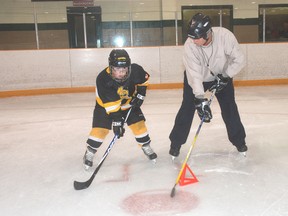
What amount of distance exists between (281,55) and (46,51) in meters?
3.86

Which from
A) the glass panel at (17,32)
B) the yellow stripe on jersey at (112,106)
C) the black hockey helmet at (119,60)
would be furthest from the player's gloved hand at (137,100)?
the glass panel at (17,32)

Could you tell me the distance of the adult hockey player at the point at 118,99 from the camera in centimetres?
220

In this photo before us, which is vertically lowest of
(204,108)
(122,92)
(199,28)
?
(204,108)

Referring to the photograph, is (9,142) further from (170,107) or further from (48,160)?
(170,107)

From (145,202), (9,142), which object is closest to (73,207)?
(145,202)

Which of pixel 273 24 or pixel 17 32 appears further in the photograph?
pixel 273 24

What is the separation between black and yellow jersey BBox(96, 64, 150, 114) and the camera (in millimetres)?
2258

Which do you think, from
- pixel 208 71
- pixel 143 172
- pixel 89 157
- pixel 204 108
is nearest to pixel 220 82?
pixel 208 71

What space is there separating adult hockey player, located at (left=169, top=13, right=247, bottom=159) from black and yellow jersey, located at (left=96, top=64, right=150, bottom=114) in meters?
0.30

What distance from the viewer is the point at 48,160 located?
2.70 m

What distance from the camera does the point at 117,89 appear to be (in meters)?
2.30

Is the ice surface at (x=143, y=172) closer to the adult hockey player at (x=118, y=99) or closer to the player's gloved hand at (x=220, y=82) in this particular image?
the adult hockey player at (x=118, y=99)

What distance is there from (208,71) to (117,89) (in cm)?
59

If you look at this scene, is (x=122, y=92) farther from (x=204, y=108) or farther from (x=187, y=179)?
(x=187, y=179)
